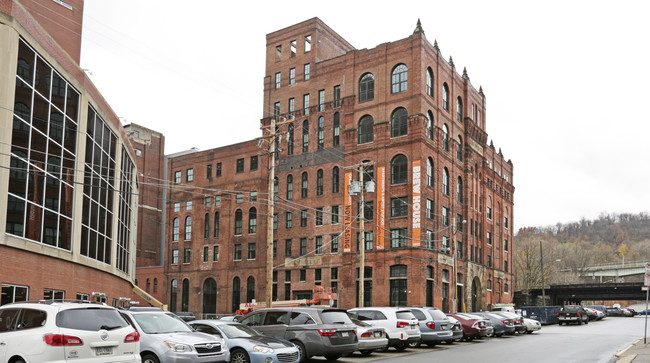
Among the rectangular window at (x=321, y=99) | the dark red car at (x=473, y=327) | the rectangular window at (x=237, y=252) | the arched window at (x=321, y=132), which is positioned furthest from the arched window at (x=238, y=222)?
the dark red car at (x=473, y=327)

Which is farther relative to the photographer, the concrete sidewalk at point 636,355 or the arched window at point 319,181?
the arched window at point 319,181

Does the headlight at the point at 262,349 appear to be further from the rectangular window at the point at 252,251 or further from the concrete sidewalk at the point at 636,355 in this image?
the rectangular window at the point at 252,251

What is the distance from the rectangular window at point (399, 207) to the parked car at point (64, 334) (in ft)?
144

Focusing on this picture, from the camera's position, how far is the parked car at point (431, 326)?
25.5 meters

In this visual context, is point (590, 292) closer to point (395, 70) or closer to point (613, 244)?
point (395, 70)

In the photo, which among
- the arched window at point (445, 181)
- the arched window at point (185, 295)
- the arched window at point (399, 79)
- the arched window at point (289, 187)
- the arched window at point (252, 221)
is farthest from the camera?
the arched window at point (185, 295)

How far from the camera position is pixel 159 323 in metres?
14.8

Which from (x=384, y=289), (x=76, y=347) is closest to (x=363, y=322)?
(x=76, y=347)

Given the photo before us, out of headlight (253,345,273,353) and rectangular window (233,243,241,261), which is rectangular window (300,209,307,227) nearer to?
rectangular window (233,243,241,261)

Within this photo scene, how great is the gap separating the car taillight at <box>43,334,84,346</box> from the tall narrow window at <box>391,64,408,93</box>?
158ft

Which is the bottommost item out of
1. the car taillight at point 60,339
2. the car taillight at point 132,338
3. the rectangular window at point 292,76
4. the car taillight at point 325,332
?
the car taillight at point 325,332

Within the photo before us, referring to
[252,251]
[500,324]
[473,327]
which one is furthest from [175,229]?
[473,327]

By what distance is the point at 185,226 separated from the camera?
72.7m

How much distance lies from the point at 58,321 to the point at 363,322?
12.4 metres
